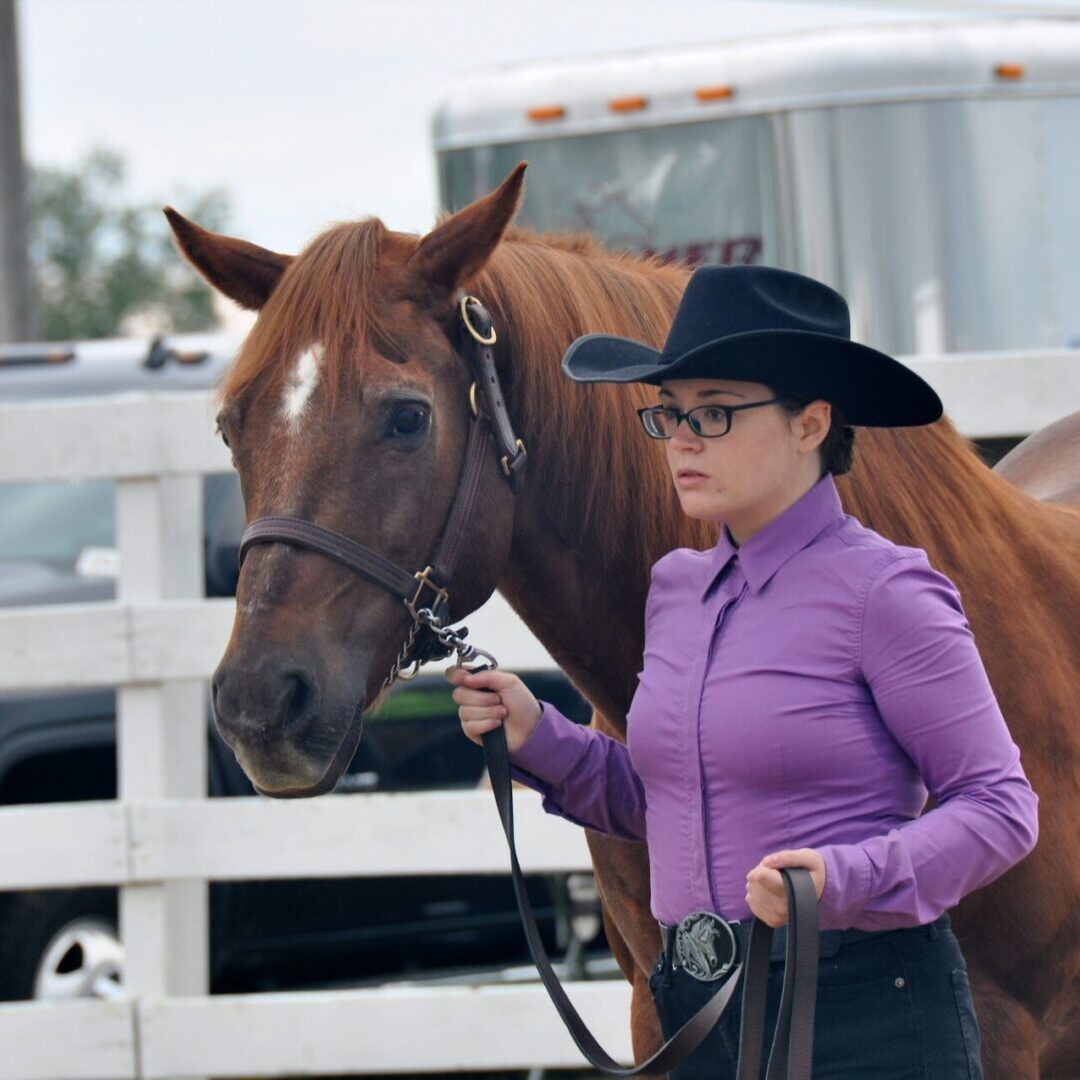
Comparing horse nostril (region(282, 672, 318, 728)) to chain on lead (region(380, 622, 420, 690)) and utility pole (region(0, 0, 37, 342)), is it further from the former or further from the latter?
utility pole (region(0, 0, 37, 342))

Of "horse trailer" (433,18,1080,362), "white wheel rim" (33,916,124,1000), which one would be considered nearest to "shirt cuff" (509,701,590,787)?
"white wheel rim" (33,916,124,1000)

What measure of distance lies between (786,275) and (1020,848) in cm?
75

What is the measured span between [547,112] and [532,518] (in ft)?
14.2

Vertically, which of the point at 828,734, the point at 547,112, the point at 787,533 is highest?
the point at 547,112

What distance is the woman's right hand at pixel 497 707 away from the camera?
227 centimetres

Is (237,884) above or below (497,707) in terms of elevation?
below

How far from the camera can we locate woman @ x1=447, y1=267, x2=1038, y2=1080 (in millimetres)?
1843

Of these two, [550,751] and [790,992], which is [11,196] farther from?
[790,992]

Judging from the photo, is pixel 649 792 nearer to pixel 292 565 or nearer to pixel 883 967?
pixel 883 967

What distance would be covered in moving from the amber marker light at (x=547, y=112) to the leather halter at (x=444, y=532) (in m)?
4.28

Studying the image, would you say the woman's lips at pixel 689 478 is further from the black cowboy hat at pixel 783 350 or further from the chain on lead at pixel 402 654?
the chain on lead at pixel 402 654

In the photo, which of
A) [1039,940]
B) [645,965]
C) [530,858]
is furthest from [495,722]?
[530,858]

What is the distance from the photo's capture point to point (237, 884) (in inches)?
204

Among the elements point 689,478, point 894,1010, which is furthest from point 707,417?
point 894,1010
